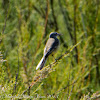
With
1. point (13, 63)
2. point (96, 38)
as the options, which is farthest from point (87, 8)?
point (13, 63)

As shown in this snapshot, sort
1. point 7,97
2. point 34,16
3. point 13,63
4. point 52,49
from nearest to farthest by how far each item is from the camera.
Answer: point 7,97 → point 52,49 → point 13,63 → point 34,16

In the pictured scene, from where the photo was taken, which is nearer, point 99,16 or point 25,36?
point 25,36

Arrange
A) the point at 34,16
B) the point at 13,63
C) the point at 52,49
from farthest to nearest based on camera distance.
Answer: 1. the point at 34,16
2. the point at 13,63
3. the point at 52,49

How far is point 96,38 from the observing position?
4102 millimetres

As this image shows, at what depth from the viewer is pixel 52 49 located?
119 inches

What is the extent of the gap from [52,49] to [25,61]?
47 cm

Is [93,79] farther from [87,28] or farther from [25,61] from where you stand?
[25,61]

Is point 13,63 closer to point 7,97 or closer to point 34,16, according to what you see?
point 34,16

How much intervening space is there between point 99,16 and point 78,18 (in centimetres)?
44

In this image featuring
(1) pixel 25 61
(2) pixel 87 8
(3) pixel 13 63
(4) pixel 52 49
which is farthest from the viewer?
(2) pixel 87 8

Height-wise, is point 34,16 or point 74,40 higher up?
point 34,16

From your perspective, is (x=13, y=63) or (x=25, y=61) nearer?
(x=25, y=61)

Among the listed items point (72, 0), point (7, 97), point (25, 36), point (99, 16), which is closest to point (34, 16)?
point (72, 0)

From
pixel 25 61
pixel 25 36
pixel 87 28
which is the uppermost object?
pixel 87 28
